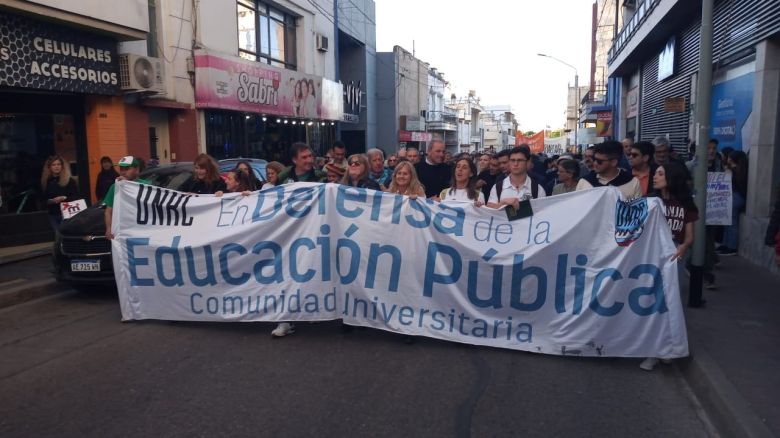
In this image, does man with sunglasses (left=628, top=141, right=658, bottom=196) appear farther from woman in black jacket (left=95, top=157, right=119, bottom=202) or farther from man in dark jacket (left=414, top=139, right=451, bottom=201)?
woman in black jacket (left=95, top=157, right=119, bottom=202)

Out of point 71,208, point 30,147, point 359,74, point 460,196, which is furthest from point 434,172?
point 359,74

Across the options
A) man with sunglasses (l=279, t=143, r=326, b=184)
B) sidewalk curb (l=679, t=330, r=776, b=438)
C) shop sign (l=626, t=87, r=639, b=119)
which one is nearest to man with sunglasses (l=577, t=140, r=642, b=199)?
sidewalk curb (l=679, t=330, r=776, b=438)

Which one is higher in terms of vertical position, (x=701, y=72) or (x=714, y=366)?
(x=701, y=72)

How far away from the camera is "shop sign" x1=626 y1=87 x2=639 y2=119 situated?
24572 mm

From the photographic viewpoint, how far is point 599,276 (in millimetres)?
5234

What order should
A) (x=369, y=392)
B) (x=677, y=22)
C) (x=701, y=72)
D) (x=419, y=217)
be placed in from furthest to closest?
(x=677, y=22) → (x=701, y=72) → (x=419, y=217) → (x=369, y=392)

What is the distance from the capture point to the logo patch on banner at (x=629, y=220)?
17.0 feet

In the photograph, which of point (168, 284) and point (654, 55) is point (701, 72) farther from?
point (654, 55)

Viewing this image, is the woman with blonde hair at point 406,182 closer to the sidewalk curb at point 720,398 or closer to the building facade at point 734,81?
the sidewalk curb at point 720,398

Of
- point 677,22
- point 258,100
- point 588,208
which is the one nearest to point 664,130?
point 677,22

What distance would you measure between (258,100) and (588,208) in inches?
605

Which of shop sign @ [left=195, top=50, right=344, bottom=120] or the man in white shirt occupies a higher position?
shop sign @ [left=195, top=50, right=344, bottom=120]

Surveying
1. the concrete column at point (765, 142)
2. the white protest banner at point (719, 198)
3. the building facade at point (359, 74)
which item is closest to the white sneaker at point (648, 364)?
the white protest banner at point (719, 198)

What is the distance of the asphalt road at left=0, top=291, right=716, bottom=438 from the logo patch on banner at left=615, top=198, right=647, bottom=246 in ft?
3.51
